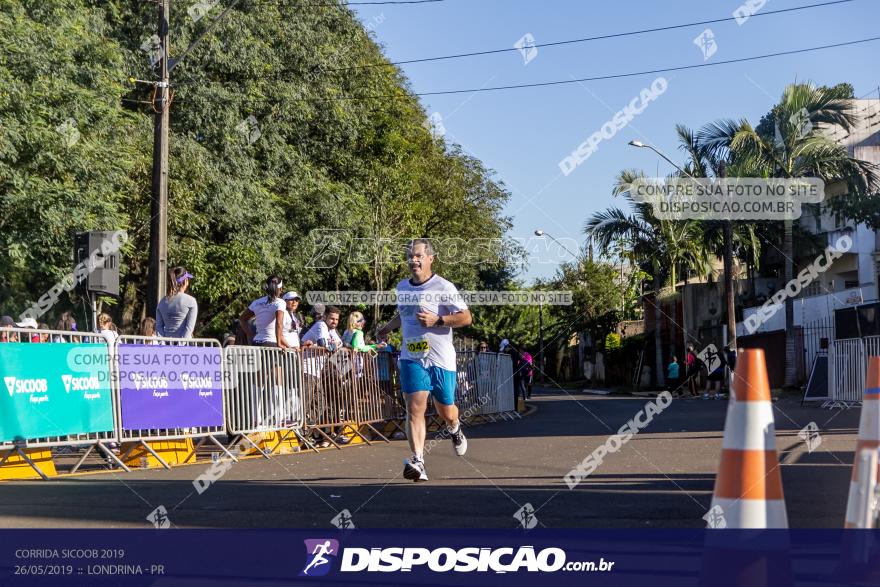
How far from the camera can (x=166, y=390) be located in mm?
11867

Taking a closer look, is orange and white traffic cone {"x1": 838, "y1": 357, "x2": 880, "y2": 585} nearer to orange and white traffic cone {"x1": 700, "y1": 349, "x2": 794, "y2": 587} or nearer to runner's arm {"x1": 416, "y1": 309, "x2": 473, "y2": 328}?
orange and white traffic cone {"x1": 700, "y1": 349, "x2": 794, "y2": 587}

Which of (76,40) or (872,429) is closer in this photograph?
(872,429)

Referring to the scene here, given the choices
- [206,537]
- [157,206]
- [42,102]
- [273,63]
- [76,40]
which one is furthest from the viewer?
[273,63]

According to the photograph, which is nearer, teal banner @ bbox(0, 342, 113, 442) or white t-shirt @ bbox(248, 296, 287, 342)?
teal banner @ bbox(0, 342, 113, 442)

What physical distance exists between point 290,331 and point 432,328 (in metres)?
5.59

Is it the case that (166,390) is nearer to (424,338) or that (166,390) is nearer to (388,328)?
(388,328)

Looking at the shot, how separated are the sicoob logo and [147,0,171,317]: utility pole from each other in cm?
1351

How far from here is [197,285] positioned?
97.5 ft

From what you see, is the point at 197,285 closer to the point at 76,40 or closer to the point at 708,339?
the point at 76,40

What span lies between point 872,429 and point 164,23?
16.3 metres

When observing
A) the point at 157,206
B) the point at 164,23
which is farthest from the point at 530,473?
the point at 164,23

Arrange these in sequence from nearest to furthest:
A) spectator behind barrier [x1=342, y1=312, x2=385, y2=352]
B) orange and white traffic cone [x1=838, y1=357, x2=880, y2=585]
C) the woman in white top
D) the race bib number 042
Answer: orange and white traffic cone [x1=838, y1=357, x2=880, y2=585], the race bib number 042, the woman in white top, spectator behind barrier [x1=342, y1=312, x2=385, y2=352]

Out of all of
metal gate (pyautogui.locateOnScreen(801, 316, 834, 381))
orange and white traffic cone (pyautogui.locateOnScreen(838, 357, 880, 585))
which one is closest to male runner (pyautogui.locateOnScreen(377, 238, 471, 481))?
orange and white traffic cone (pyautogui.locateOnScreen(838, 357, 880, 585))

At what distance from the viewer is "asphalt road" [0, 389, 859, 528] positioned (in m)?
6.63
